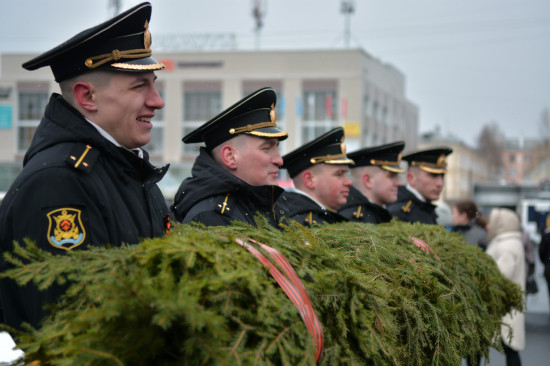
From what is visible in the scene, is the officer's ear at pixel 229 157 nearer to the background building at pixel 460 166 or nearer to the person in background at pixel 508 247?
the person in background at pixel 508 247

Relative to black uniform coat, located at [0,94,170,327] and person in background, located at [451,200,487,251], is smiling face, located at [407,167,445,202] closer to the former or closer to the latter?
person in background, located at [451,200,487,251]

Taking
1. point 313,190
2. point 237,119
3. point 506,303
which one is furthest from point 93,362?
point 313,190

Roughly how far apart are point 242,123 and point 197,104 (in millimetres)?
48365

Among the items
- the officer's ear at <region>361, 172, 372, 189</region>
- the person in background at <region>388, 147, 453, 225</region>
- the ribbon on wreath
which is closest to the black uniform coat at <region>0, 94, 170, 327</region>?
the ribbon on wreath

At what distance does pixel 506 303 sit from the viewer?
4.58 metres

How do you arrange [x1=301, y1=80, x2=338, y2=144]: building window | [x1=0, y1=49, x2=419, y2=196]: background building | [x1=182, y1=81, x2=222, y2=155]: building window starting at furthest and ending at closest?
[x1=182, y1=81, x2=222, y2=155]: building window
[x1=301, y1=80, x2=338, y2=144]: building window
[x1=0, y1=49, x2=419, y2=196]: background building

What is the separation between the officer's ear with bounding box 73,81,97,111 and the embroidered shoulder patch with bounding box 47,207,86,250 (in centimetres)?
51

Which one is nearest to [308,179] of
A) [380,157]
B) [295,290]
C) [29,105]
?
[380,157]

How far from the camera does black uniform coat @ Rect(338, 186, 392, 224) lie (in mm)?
6430

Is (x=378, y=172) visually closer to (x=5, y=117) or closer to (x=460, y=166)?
(x=5, y=117)

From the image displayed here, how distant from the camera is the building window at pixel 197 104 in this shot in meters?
51.5

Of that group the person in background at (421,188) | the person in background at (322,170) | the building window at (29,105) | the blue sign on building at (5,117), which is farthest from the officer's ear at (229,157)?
the blue sign on building at (5,117)

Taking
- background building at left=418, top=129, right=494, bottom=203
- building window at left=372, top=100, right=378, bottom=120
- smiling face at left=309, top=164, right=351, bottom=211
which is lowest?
background building at left=418, top=129, right=494, bottom=203

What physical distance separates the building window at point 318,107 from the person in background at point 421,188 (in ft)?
139
